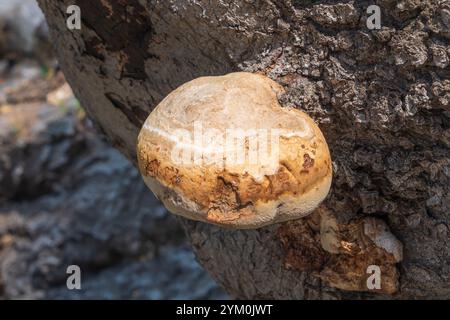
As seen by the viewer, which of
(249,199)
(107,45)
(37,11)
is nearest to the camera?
(249,199)

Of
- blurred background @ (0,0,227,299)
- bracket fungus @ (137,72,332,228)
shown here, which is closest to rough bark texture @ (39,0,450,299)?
bracket fungus @ (137,72,332,228)

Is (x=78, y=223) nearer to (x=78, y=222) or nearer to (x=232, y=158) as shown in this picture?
(x=78, y=222)

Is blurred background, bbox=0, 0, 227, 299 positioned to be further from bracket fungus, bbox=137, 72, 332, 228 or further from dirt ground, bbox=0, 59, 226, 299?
bracket fungus, bbox=137, 72, 332, 228

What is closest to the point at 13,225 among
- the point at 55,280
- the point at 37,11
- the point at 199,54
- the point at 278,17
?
the point at 55,280

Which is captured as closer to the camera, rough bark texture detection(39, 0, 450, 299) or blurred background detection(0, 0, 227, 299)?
rough bark texture detection(39, 0, 450, 299)

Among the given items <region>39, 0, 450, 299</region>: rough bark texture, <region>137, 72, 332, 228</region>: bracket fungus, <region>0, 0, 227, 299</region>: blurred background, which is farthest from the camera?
<region>0, 0, 227, 299</region>: blurred background

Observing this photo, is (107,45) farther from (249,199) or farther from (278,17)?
(249,199)
